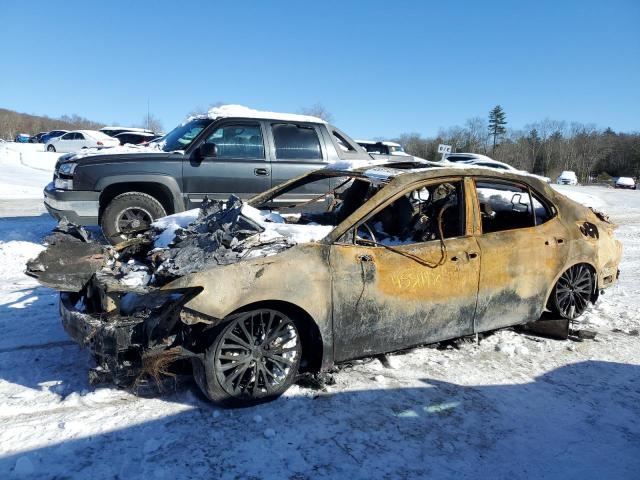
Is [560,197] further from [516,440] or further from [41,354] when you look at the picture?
[41,354]

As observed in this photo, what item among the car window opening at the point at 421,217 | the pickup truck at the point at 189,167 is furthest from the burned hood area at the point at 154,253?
the pickup truck at the point at 189,167

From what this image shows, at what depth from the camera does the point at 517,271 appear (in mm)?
4238

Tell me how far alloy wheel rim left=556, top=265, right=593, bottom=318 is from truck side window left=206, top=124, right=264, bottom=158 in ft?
14.5

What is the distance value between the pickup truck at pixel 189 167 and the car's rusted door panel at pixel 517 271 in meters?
2.75

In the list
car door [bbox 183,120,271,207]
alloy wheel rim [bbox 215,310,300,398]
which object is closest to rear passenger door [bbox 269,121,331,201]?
car door [bbox 183,120,271,207]

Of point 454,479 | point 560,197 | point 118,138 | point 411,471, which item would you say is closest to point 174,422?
point 411,471

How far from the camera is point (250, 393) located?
329 centimetres

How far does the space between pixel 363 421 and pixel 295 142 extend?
5.04 metres

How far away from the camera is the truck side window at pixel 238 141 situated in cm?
710

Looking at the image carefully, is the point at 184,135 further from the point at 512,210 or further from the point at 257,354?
the point at 257,354

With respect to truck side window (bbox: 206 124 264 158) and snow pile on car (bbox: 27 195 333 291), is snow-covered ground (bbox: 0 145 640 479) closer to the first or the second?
snow pile on car (bbox: 27 195 333 291)

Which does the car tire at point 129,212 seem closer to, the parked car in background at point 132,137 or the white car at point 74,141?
the parked car in background at point 132,137

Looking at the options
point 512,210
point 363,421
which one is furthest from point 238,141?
point 363,421

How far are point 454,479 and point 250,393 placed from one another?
137 cm
